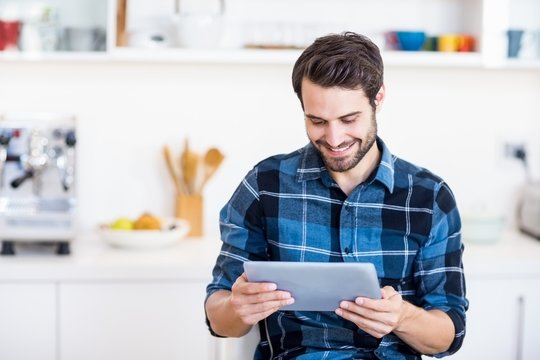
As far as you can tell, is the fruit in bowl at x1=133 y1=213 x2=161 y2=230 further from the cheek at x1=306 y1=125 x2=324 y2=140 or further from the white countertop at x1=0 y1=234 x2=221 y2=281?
the cheek at x1=306 y1=125 x2=324 y2=140

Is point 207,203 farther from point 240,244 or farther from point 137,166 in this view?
point 240,244

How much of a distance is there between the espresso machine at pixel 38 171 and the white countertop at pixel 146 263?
0.43ft

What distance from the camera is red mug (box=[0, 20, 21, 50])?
2.93 meters

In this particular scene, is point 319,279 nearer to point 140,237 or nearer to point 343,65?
point 343,65

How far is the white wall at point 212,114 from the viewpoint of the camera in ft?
10.2

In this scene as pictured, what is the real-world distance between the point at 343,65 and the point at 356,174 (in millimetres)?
283

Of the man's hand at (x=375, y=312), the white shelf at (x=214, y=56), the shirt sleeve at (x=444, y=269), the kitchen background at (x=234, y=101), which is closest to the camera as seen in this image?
the man's hand at (x=375, y=312)

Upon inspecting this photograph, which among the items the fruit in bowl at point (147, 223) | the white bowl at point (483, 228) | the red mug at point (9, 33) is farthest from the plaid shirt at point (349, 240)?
the red mug at point (9, 33)

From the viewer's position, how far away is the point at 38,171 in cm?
287

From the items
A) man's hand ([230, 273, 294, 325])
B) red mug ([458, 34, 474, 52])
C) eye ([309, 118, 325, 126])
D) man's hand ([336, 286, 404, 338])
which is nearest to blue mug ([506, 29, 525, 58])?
red mug ([458, 34, 474, 52])

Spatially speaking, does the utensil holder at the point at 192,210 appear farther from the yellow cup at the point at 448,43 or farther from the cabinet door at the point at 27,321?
the yellow cup at the point at 448,43

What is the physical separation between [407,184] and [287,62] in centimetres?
104

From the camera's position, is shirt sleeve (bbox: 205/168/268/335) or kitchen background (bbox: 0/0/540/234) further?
kitchen background (bbox: 0/0/540/234)

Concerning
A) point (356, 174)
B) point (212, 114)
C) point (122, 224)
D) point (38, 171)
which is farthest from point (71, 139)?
point (356, 174)
